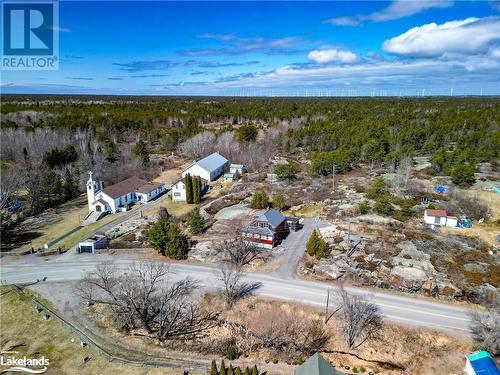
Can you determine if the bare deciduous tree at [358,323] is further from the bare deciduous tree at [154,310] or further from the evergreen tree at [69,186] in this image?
the evergreen tree at [69,186]

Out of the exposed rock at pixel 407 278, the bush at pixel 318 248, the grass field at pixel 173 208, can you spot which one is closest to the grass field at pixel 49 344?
the bush at pixel 318 248

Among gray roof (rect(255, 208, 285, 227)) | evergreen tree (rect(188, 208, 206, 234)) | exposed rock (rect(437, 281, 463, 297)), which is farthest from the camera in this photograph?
evergreen tree (rect(188, 208, 206, 234))

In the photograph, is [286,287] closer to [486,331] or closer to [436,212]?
[486,331]

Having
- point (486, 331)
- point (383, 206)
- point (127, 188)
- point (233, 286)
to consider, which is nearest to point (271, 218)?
point (233, 286)

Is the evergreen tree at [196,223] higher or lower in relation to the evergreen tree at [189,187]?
lower

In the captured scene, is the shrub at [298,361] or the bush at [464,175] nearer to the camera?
the shrub at [298,361]

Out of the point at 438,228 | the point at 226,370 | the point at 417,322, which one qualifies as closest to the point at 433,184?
the point at 438,228

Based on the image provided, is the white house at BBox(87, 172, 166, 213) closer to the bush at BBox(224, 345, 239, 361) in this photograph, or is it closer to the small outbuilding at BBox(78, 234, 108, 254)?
the small outbuilding at BBox(78, 234, 108, 254)

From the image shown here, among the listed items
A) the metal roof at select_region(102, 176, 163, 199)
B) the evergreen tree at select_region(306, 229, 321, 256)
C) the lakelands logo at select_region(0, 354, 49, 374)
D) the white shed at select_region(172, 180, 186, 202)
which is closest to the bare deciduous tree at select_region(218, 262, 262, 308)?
the evergreen tree at select_region(306, 229, 321, 256)
